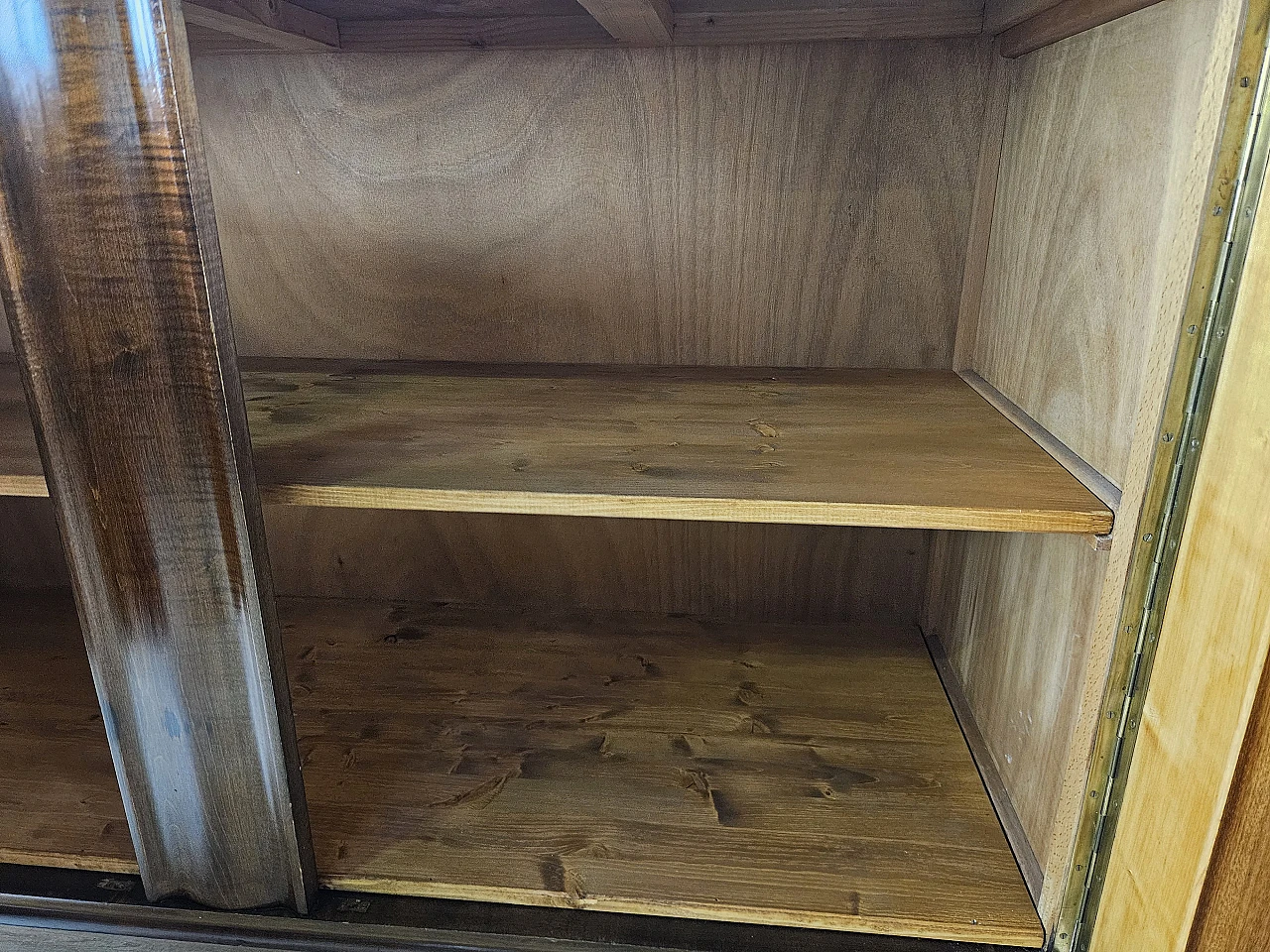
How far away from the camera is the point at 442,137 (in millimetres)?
1163

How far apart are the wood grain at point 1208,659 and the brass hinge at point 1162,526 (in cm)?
1

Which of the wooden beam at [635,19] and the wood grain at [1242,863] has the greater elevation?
the wooden beam at [635,19]

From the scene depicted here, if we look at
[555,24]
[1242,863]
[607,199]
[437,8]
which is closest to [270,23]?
[437,8]

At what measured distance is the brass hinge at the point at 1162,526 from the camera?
1.93 ft

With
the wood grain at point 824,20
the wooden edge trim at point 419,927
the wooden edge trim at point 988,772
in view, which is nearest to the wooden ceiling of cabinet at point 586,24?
the wood grain at point 824,20

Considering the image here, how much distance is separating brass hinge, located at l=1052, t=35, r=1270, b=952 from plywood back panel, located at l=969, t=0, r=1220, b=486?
28 millimetres

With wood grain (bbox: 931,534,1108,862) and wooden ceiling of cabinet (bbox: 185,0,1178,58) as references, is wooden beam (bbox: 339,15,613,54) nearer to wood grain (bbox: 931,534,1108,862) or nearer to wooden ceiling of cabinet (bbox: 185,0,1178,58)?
wooden ceiling of cabinet (bbox: 185,0,1178,58)

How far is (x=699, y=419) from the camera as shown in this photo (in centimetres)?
99

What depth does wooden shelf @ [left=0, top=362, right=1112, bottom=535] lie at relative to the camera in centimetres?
77

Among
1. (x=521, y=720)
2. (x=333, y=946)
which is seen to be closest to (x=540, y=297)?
(x=521, y=720)

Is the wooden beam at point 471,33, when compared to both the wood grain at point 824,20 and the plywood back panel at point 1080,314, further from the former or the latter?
the plywood back panel at point 1080,314

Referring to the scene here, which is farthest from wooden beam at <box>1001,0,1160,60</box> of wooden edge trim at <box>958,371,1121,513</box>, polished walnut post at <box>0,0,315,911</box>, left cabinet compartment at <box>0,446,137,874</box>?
left cabinet compartment at <box>0,446,137,874</box>

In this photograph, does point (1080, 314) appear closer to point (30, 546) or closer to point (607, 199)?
point (607, 199)

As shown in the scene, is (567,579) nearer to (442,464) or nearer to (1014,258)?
(442,464)
